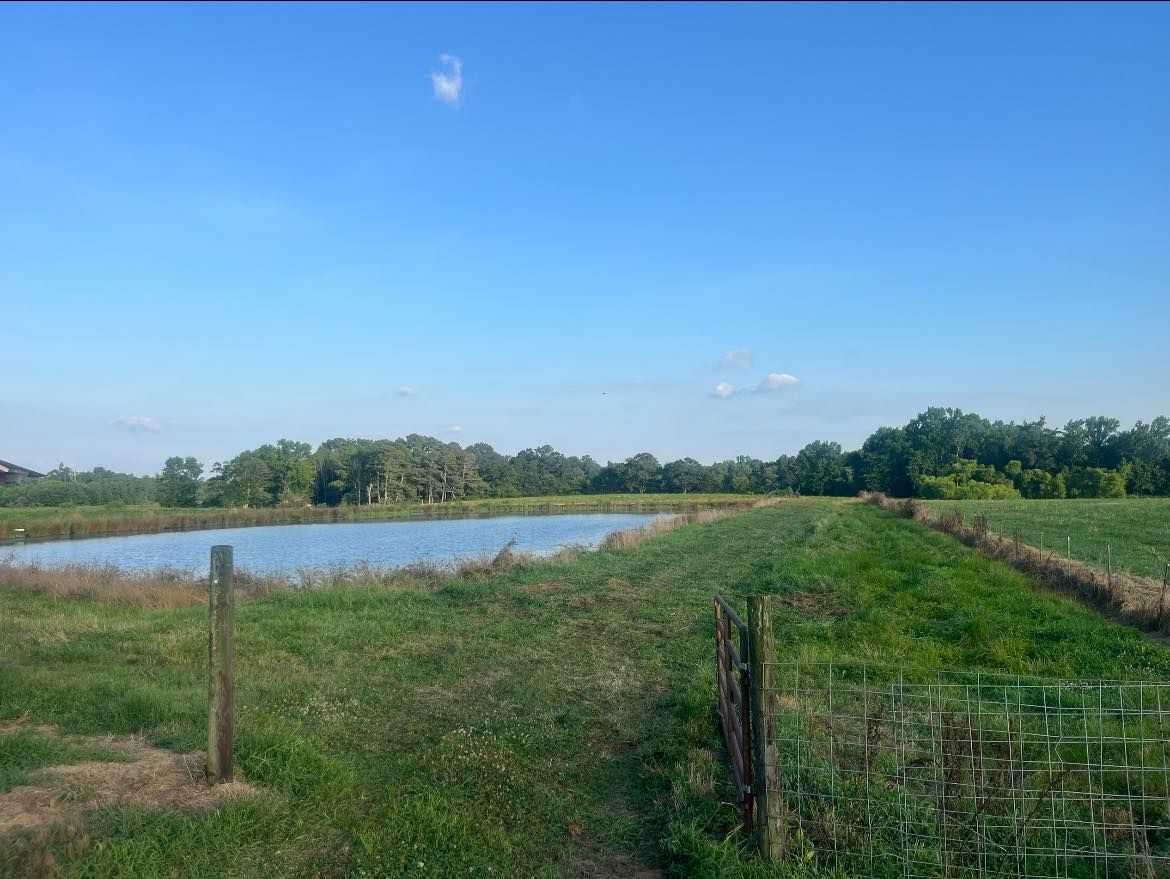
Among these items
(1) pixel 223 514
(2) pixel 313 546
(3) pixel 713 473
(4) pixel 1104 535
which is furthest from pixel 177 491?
(4) pixel 1104 535

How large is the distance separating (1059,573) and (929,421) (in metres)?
99.7

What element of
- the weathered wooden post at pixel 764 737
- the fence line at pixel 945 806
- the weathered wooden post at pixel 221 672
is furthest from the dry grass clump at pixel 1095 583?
the weathered wooden post at pixel 221 672

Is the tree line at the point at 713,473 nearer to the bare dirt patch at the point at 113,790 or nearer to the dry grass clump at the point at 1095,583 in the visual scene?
the dry grass clump at the point at 1095,583

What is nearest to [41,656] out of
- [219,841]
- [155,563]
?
[219,841]

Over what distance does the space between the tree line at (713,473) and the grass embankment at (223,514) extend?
1551cm

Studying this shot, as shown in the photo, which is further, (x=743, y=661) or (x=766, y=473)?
(x=766, y=473)

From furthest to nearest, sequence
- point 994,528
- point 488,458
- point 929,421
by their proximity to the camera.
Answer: point 488,458, point 929,421, point 994,528

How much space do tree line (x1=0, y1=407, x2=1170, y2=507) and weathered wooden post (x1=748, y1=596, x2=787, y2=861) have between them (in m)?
82.0

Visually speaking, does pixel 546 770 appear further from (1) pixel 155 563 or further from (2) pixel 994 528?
(2) pixel 994 528

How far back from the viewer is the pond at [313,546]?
2803 cm

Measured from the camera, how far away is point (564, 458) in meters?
136

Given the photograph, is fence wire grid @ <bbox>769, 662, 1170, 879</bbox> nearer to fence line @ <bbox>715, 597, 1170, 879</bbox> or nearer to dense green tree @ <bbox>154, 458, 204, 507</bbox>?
fence line @ <bbox>715, 597, 1170, 879</bbox>

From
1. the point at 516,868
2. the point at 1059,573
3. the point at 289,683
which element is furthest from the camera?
the point at 1059,573

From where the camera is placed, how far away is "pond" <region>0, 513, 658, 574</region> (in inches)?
1104
